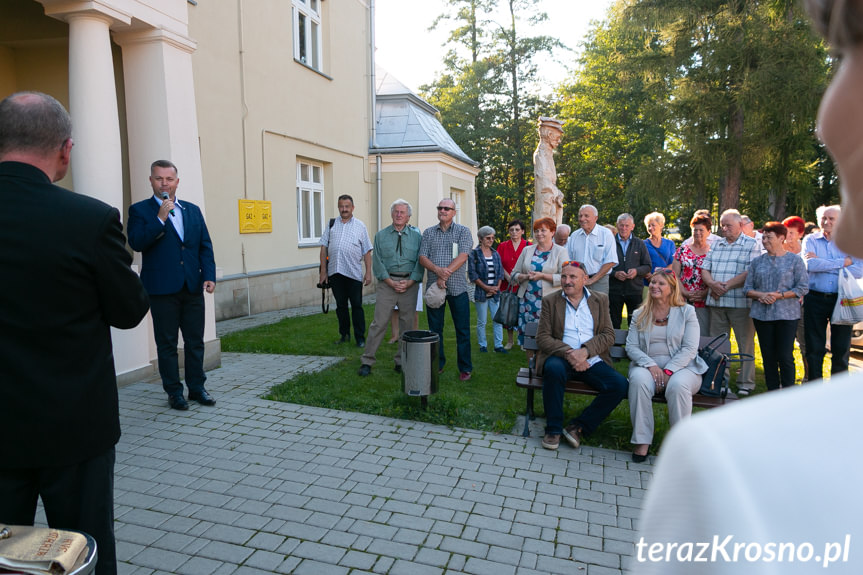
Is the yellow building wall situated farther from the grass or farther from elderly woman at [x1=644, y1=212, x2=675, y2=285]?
elderly woman at [x1=644, y1=212, x2=675, y2=285]

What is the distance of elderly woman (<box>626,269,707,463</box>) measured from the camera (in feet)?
16.5

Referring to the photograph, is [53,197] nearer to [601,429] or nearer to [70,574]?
[70,574]

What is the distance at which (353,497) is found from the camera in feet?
13.5

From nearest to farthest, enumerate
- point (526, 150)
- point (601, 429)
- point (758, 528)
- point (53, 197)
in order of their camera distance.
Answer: point (758, 528) → point (53, 197) → point (601, 429) → point (526, 150)

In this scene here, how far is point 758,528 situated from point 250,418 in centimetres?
576

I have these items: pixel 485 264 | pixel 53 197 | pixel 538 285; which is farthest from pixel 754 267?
pixel 53 197

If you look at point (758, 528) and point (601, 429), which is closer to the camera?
point (758, 528)

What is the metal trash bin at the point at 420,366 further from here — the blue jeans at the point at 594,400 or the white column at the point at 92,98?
the white column at the point at 92,98

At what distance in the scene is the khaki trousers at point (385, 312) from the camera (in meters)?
7.30

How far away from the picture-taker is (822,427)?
0.47 meters

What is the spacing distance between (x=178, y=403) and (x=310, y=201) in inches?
377

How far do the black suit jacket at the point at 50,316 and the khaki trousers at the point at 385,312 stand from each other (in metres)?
5.03

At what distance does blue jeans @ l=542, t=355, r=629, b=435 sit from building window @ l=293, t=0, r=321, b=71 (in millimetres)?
11557

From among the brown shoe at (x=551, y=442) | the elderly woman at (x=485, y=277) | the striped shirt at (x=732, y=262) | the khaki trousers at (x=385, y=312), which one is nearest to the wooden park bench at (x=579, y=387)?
the brown shoe at (x=551, y=442)
